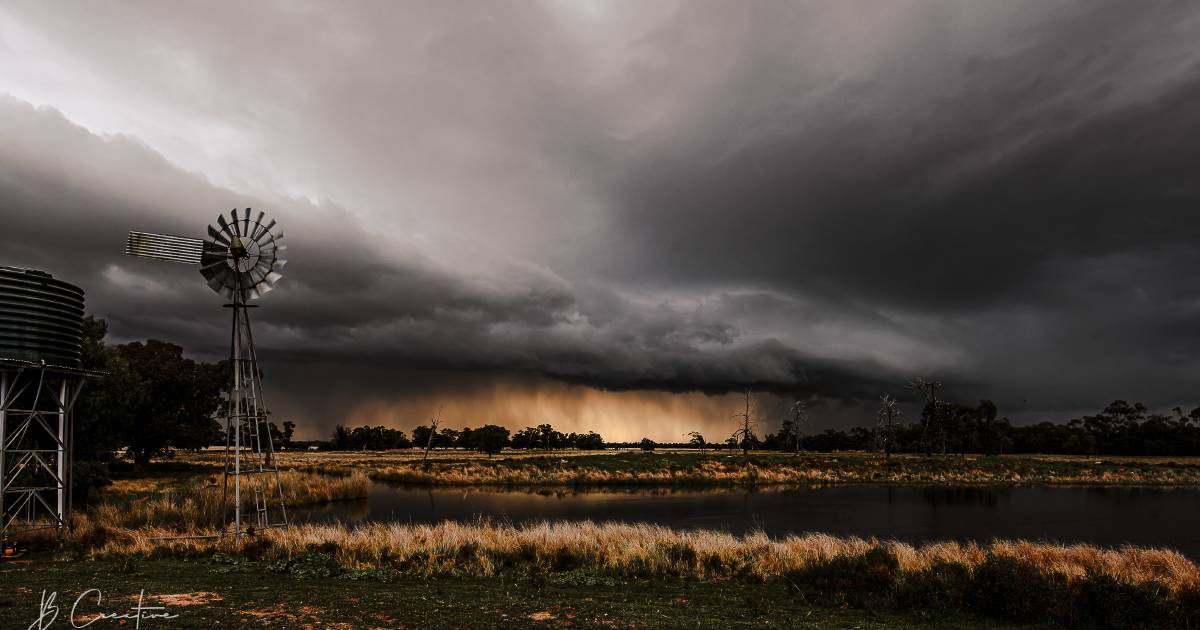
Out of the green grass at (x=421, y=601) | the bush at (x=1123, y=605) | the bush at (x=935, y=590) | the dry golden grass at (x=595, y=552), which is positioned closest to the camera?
the green grass at (x=421, y=601)

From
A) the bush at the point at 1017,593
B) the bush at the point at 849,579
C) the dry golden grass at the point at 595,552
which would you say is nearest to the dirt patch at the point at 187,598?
the dry golden grass at the point at 595,552

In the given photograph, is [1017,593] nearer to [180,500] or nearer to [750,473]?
[180,500]

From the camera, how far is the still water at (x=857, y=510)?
129 ft

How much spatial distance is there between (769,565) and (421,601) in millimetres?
11113

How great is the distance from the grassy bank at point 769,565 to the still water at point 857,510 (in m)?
13.7

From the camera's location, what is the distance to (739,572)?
66.7ft

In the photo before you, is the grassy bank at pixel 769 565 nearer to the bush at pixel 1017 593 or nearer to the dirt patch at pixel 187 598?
the bush at pixel 1017 593

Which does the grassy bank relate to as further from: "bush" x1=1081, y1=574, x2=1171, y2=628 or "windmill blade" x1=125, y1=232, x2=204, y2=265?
"windmill blade" x1=125, y1=232, x2=204, y2=265

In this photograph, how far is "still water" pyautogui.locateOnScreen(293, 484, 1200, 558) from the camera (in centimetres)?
3919

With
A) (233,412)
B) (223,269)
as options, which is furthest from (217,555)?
(223,269)

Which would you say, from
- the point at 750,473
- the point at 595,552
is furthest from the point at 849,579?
the point at 750,473

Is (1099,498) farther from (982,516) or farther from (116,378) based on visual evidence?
(116,378)

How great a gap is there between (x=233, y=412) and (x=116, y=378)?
33.0 m

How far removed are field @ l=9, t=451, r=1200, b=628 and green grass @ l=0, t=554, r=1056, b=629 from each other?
0.23 feet
